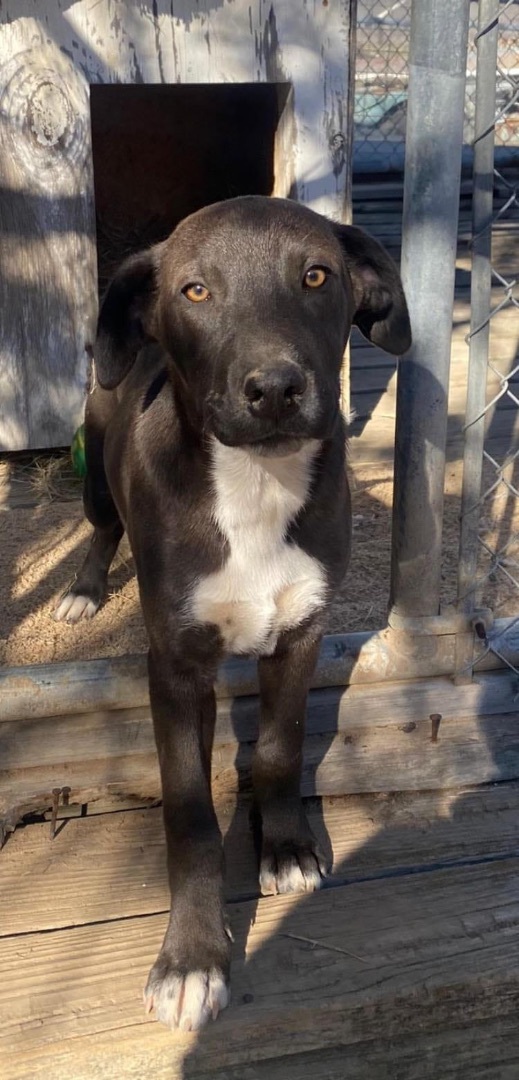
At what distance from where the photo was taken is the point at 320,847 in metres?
2.61

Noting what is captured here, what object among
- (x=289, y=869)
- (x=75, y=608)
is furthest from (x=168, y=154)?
(x=289, y=869)

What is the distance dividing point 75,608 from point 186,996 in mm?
1678

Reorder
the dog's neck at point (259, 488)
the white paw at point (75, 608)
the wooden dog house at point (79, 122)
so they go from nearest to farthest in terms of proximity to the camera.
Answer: the dog's neck at point (259, 488) < the white paw at point (75, 608) < the wooden dog house at point (79, 122)

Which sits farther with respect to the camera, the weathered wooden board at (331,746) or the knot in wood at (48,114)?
the knot in wood at (48,114)

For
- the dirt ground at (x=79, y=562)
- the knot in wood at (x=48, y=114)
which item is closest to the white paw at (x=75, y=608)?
the dirt ground at (x=79, y=562)

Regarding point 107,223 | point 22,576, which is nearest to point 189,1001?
point 22,576

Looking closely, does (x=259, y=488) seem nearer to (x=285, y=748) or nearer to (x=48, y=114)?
(x=285, y=748)

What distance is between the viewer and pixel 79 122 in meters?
4.20

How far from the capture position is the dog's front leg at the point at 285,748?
259cm

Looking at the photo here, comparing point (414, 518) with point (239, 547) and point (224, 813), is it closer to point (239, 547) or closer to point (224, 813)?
point (239, 547)

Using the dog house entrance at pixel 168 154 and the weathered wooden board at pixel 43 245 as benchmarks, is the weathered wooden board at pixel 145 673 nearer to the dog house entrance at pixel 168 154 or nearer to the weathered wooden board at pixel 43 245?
the weathered wooden board at pixel 43 245

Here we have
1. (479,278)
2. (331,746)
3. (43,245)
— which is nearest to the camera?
(479,278)

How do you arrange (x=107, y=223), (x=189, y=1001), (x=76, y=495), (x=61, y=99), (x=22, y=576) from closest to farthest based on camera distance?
(x=189, y=1001), (x=22, y=576), (x=61, y=99), (x=76, y=495), (x=107, y=223)

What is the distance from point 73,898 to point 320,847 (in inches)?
22.3
